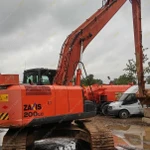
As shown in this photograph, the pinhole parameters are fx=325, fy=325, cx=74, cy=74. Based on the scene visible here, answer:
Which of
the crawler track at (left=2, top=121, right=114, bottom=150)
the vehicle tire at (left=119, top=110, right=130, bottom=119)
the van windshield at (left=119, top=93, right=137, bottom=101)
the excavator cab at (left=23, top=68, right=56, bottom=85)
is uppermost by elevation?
the excavator cab at (left=23, top=68, right=56, bottom=85)

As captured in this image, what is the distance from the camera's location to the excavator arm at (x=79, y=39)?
10.5 m

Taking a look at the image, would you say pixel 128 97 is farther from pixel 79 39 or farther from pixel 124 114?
pixel 79 39

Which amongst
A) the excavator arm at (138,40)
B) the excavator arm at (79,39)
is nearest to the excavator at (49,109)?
the excavator arm at (79,39)

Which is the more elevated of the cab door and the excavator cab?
the excavator cab

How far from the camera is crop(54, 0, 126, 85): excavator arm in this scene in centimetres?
1048

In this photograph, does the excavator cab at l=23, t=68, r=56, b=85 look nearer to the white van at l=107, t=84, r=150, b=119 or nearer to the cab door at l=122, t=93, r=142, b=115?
the white van at l=107, t=84, r=150, b=119

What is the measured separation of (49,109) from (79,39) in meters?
4.08

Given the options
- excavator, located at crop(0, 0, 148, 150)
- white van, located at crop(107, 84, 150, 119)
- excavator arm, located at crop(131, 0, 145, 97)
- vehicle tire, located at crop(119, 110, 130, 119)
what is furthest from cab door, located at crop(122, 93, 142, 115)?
excavator, located at crop(0, 0, 148, 150)

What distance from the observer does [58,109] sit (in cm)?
823

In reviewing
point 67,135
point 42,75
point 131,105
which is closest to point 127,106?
point 131,105

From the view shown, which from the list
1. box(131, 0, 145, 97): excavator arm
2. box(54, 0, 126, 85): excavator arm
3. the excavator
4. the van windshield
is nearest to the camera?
the excavator

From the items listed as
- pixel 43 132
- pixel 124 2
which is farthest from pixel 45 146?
pixel 124 2

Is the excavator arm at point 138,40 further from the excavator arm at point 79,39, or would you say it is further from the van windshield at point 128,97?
the van windshield at point 128,97

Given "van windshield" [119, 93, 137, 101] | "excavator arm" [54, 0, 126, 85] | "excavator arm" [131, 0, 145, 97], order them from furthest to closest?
"van windshield" [119, 93, 137, 101] < "excavator arm" [131, 0, 145, 97] < "excavator arm" [54, 0, 126, 85]
